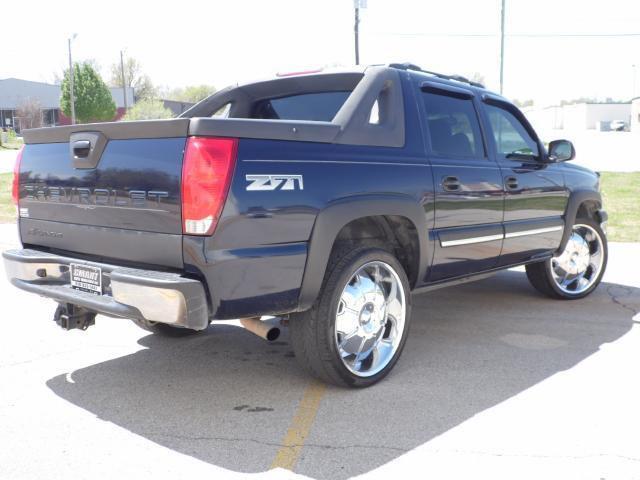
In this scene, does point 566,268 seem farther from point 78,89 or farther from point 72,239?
point 78,89

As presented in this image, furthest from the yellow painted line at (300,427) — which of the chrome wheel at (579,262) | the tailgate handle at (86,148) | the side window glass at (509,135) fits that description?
the chrome wheel at (579,262)

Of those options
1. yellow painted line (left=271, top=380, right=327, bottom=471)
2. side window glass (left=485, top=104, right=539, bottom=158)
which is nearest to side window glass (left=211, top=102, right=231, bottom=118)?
side window glass (left=485, top=104, right=539, bottom=158)

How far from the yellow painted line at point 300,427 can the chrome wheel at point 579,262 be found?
3.22 metres

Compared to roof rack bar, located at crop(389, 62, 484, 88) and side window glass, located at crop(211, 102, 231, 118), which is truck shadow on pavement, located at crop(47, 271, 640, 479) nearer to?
side window glass, located at crop(211, 102, 231, 118)

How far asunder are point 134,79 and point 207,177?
96.9 m

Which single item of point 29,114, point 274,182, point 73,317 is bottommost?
point 73,317

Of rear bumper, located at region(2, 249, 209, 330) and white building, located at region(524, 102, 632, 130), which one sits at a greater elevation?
white building, located at region(524, 102, 632, 130)

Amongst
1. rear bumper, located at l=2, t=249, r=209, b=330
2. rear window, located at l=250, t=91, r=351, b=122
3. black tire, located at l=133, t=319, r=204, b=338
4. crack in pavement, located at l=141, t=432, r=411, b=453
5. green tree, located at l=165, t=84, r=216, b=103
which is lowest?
crack in pavement, located at l=141, t=432, r=411, b=453

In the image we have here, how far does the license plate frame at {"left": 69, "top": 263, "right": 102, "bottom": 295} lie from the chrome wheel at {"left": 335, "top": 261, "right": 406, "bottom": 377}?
1.35 meters

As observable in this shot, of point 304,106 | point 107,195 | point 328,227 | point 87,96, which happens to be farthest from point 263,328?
point 87,96

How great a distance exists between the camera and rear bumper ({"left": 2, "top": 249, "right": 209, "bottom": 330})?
3.35 m

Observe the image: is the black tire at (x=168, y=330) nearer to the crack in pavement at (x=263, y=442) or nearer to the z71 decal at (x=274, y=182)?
the crack in pavement at (x=263, y=442)

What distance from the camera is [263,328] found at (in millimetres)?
3965

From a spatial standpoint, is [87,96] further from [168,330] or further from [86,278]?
[86,278]
